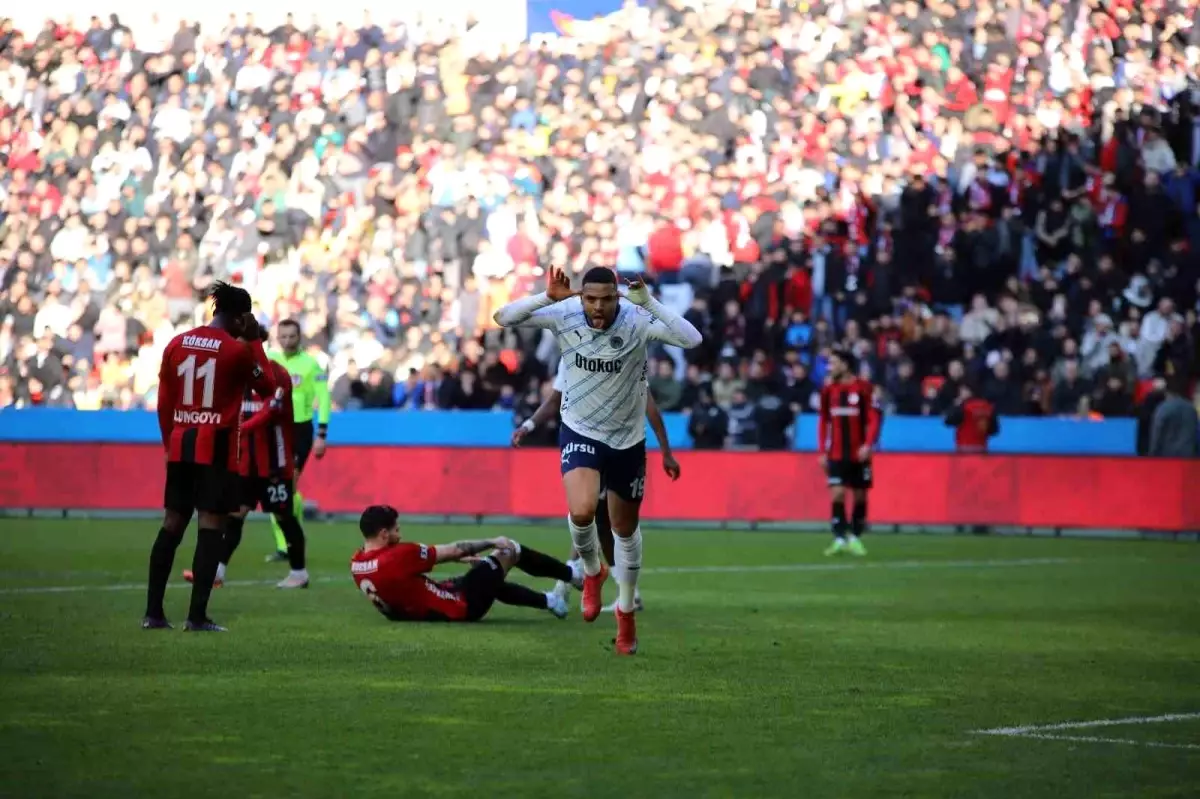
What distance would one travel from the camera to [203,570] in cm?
1330

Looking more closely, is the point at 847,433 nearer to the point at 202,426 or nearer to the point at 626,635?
the point at 202,426

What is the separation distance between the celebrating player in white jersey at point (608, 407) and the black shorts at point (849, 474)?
11.2 metres

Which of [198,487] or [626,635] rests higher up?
[198,487]

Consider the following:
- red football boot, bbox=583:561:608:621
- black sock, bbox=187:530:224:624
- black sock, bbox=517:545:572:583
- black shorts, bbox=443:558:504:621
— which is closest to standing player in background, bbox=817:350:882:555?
black sock, bbox=517:545:572:583

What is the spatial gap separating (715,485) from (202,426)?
1601cm

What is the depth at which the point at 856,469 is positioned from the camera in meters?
23.5

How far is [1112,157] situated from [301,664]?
63.4 ft

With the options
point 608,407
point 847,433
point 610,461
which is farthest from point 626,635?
point 847,433

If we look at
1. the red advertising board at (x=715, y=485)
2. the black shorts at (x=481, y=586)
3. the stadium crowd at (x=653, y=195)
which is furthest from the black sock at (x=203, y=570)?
the stadium crowd at (x=653, y=195)

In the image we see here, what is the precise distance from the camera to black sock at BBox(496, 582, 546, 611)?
13727 mm

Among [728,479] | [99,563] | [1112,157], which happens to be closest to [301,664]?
[99,563]

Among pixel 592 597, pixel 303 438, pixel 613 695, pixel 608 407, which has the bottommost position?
pixel 613 695

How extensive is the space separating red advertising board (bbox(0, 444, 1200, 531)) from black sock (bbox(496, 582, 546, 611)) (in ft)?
46.5

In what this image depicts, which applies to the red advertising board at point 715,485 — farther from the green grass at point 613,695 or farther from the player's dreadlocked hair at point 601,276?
the player's dreadlocked hair at point 601,276
